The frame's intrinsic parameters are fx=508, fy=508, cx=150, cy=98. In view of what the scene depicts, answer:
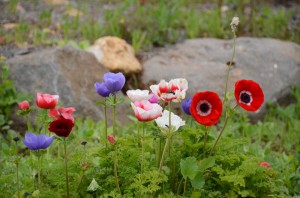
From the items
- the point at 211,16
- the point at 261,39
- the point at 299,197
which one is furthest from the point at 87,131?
the point at 211,16

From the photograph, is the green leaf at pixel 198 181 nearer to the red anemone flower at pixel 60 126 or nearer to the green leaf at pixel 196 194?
the green leaf at pixel 196 194

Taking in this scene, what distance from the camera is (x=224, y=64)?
4.68m

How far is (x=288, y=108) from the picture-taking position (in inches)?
168

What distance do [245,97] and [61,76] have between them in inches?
85.7

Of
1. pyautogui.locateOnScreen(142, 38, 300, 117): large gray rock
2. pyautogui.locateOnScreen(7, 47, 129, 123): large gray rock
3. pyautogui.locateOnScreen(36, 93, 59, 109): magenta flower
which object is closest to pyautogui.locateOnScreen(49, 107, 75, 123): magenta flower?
pyautogui.locateOnScreen(36, 93, 59, 109): magenta flower

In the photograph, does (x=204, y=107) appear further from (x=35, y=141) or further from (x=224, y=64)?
(x=224, y=64)

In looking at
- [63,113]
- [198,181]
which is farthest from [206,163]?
[63,113]

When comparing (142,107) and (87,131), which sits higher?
(142,107)

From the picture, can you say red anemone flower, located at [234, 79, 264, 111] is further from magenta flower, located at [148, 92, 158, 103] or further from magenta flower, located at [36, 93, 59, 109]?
magenta flower, located at [36, 93, 59, 109]

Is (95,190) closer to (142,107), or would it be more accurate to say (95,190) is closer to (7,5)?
Answer: (142,107)

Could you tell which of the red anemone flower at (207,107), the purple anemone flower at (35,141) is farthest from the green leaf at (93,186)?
the red anemone flower at (207,107)

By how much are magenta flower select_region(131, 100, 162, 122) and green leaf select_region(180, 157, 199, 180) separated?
0.91 ft

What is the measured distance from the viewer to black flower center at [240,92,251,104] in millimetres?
2113

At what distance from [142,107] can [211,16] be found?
3865mm
